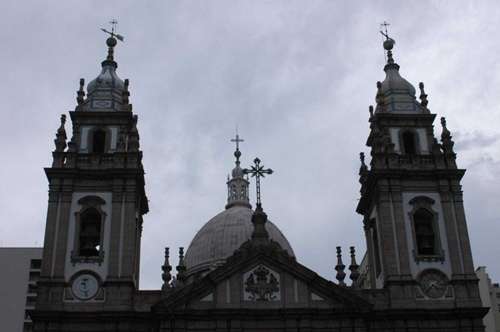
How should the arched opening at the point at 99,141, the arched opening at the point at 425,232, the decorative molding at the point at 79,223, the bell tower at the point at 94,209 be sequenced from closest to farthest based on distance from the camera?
the bell tower at the point at 94,209
the decorative molding at the point at 79,223
the arched opening at the point at 425,232
the arched opening at the point at 99,141

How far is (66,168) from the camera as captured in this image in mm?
33031

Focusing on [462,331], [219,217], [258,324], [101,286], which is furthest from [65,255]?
[219,217]

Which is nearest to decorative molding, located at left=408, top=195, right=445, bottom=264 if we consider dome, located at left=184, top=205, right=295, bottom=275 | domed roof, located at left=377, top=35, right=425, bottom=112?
domed roof, located at left=377, top=35, right=425, bottom=112

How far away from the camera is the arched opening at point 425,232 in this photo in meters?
32.8

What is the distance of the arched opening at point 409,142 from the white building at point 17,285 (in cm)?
4199

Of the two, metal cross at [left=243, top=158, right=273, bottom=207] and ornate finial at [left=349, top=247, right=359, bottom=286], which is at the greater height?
metal cross at [left=243, top=158, right=273, bottom=207]

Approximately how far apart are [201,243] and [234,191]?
8337mm

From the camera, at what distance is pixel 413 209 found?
33.3 meters

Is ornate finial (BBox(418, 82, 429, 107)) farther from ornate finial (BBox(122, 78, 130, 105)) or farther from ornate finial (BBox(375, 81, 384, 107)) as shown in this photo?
ornate finial (BBox(122, 78, 130, 105))

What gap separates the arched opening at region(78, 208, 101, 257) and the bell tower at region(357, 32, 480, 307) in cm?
1168

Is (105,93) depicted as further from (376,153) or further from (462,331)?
(462,331)

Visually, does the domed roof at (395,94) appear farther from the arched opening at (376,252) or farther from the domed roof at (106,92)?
the domed roof at (106,92)

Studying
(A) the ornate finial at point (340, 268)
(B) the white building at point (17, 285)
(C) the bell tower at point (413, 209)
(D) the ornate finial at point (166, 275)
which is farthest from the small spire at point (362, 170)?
(B) the white building at point (17, 285)

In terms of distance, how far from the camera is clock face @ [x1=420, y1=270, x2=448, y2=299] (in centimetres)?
3159
